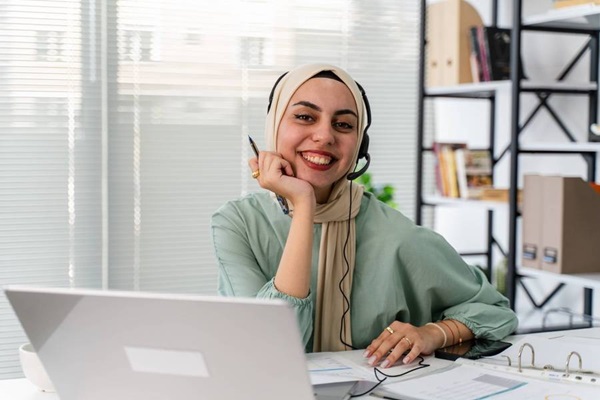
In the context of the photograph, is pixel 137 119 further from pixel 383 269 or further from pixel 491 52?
pixel 383 269

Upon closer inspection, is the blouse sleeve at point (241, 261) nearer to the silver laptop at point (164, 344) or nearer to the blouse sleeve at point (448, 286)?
the blouse sleeve at point (448, 286)

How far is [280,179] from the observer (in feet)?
5.85

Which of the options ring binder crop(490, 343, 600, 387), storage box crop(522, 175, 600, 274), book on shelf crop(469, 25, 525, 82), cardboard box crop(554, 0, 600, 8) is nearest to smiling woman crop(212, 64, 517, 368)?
ring binder crop(490, 343, 600, 387)

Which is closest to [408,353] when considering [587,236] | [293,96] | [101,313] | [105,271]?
[293,96]

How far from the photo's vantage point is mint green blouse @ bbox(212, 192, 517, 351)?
5.93 ft

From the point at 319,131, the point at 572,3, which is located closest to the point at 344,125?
the point at 319,131

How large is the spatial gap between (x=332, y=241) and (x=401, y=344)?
1.01 feet

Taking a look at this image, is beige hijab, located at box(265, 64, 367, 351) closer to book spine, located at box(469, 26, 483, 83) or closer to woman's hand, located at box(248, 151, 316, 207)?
woman's hand, located at box(248, 151, 316, 207)

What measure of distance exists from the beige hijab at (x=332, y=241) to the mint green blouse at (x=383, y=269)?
0.02m

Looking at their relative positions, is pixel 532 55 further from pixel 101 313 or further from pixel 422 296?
pixel 101 313

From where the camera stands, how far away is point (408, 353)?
5.36ft

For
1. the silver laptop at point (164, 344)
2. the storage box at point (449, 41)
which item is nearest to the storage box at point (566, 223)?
the storage box at point (449, 41)

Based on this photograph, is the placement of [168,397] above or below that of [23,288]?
below

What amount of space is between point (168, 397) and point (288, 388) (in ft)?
0.59
